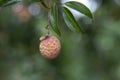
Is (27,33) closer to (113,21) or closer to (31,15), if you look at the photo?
(31,15)

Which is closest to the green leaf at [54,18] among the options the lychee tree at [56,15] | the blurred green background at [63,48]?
the lychee tree at [56,15]

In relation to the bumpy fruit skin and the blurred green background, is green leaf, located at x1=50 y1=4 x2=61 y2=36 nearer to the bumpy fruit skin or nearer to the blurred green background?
the bumpy fruit skin

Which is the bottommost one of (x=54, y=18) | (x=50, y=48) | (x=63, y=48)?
(x=63, y=48)

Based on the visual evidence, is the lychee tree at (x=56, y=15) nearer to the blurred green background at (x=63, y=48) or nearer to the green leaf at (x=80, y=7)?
the green leaf at (x=80, y=7)

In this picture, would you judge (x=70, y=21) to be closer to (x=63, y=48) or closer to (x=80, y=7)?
(x=80, y=7)

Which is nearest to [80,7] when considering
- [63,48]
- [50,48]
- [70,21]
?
[70,21]

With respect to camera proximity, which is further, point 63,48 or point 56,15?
point 63,48

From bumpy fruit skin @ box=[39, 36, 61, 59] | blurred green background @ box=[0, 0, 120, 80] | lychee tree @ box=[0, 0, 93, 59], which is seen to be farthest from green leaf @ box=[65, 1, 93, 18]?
blurred green background @ box=[0, 0, 120, 80]
